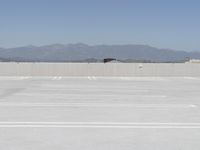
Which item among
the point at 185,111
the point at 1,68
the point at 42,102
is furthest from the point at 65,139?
the point at 1,68

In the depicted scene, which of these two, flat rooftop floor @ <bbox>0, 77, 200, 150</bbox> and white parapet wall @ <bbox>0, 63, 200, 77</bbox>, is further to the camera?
white parapet wall @ <bbox>0, 63, 200, 77</bbox>

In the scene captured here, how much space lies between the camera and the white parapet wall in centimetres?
4166

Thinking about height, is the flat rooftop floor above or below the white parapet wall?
below

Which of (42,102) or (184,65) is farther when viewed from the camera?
(184,65)

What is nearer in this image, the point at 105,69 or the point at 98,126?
the point at 98,126

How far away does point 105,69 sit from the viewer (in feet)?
139

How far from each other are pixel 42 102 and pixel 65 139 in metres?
7.28

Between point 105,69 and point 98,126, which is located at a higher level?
point 105,69

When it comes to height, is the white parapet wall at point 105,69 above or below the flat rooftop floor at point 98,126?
above

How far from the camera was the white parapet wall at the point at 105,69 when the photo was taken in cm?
4166

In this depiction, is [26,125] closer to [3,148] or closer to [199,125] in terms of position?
[3,148]

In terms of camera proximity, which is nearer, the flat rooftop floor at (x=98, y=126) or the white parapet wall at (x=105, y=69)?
the flat rooftop floor at (x=98, y=126)

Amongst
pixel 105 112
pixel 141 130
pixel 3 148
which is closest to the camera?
pixel 3 148

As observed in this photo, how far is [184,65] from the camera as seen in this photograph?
42625 mm
